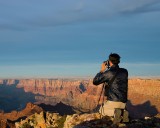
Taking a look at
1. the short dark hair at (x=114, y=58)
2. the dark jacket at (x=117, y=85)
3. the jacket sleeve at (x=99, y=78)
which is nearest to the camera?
the jacket sleeve at (x=99, y=78)

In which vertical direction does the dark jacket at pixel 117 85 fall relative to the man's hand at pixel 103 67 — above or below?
below

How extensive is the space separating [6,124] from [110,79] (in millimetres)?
154470

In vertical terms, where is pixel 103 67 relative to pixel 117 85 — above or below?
above

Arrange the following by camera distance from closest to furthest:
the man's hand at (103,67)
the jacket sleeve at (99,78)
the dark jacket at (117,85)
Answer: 1. the jacket sleeve at (99,78)
2. the dark jacket at (117,85)
3. the man's hand at (103,67)

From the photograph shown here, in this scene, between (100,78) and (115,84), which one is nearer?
(100,78)

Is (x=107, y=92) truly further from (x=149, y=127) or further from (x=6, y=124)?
(x=6, y=124)

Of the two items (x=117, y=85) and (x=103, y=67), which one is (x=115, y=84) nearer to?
(x=117, y=85)

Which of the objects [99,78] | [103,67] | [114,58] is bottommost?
[99,78]

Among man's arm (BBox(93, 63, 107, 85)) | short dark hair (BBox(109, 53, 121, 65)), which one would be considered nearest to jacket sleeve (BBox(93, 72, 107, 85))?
man's arm (BBox(93, 63, 107, 85))

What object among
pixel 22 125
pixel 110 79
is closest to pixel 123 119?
pixel 110 79

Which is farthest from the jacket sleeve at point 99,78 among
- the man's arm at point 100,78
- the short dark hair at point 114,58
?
the short dark hair at point 114,58

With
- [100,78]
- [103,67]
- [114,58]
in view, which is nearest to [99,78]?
[100,78]

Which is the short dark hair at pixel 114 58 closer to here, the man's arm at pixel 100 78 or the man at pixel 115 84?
the man at pixel 115 84

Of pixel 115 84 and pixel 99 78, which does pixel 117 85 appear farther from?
pixel 99 78
